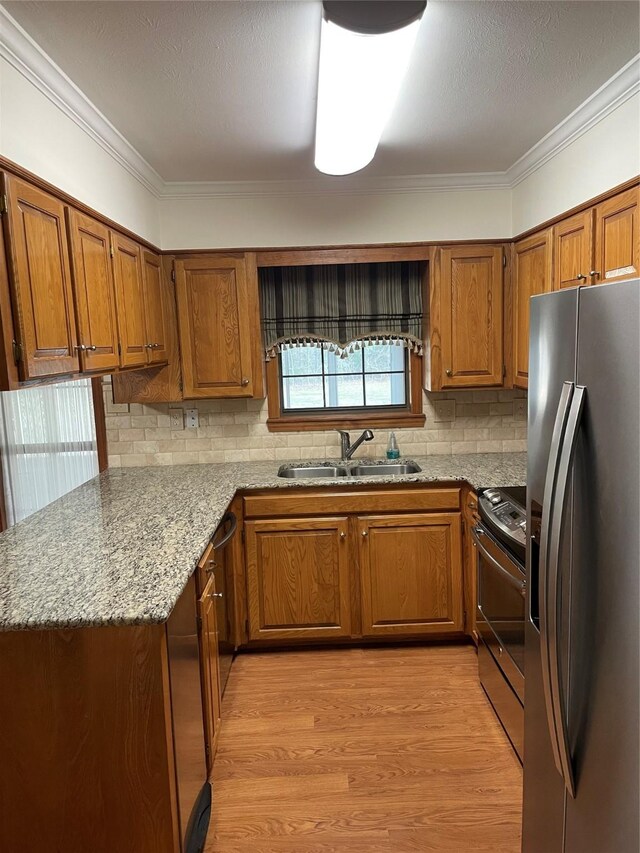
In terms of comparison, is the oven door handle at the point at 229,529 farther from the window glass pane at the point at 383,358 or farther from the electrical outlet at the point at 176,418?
the window glass pane at the point at 383,358

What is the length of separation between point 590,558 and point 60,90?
214 centimetres

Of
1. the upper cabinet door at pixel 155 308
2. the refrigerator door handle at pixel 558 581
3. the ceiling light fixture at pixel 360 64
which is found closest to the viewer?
the refrigerator door handle at pixel 558 581

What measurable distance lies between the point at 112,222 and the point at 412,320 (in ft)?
5.99

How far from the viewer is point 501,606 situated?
2.37 m

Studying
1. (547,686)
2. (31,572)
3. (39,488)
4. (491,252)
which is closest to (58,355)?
(31,572)

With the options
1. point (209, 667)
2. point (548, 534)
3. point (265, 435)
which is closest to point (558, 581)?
point (548, 534)

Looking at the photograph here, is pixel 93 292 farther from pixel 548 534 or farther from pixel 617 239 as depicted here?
pixel 617 239

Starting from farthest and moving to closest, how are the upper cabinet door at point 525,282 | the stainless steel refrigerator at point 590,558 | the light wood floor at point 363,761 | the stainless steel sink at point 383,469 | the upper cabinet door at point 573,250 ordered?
the stainless steel sink at point 383,469 → the upper cabinet door at point 525,282 → the upper cabinet door at point 573,250 → the light wood floor at point 363,761 → the stainless steel refrigerator at point 590,558

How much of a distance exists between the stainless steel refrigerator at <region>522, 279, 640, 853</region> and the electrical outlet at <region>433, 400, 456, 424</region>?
2.12m

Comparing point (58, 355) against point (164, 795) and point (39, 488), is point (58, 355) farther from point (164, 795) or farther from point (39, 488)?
point (39, 488)

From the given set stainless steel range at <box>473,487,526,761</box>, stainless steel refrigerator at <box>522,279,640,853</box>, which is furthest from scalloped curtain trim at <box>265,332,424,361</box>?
stainless steel refrigerator at <box>522,279,640,853</box>

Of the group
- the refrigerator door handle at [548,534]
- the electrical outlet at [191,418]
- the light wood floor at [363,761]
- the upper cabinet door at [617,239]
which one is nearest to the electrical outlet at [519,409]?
the upper cabinet door at [617,239]

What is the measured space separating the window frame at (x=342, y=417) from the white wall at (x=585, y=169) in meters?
1.04

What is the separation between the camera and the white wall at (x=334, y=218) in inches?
127
